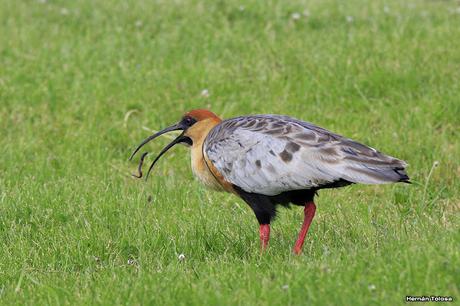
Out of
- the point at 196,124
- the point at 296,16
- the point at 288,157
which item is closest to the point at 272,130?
the point at 288,157

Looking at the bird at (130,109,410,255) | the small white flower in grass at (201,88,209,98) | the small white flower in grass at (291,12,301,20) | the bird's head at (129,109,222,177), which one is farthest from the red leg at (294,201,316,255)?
the small white flower in grass at (291,12,301,20)

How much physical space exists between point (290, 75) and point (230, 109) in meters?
1.01

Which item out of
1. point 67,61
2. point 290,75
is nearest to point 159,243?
point 290,75

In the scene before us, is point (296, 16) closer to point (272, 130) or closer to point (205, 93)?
point (205, 93)

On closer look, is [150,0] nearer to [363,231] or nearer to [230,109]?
[230,109]

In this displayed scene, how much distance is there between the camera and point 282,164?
626 cm

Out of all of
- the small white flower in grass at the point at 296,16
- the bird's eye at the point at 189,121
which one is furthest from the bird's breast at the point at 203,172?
the small white flower in grass at the point at 296,16

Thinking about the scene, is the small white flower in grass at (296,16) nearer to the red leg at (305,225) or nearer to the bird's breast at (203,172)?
the bird's breast at (203,172)

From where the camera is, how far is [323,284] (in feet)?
16.9

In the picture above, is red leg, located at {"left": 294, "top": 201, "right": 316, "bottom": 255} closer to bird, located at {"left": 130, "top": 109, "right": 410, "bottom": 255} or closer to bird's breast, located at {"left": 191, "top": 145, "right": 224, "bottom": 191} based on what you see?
bird, located at {"left": 130, "top": 109, "right": 410, "bottom": 255}

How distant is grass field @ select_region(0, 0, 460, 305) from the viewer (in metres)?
5.53

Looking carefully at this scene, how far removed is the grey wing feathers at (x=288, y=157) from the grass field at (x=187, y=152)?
479 millimetres

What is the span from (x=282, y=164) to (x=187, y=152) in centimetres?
343

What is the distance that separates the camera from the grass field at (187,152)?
5.53 metres
